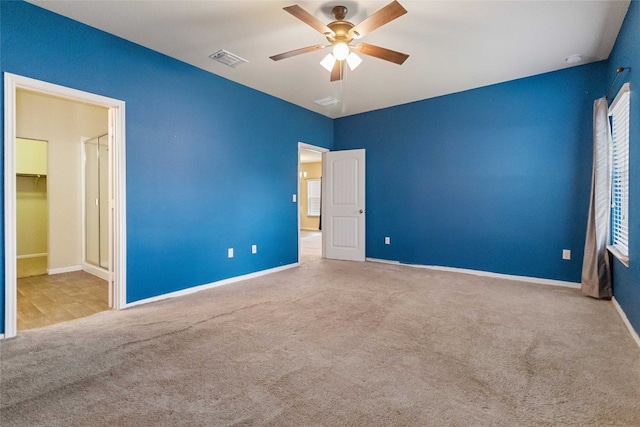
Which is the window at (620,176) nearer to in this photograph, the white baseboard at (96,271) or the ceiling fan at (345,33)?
the ceiling fan at (345,33)

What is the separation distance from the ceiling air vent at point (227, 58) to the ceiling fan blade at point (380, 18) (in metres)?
1.54

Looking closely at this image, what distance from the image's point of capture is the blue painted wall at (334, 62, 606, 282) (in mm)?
3893

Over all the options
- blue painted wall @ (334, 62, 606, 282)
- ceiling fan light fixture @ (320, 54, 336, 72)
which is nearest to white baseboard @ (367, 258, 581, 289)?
blue painted wall @ (334, 62, 606, 282)

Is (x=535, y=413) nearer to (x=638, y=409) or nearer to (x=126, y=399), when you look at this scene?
(x=638, y=409)

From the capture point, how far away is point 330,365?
205 cm

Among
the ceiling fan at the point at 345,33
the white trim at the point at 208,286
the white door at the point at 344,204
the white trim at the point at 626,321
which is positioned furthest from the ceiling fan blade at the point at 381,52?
the white trim at the point at 208,286

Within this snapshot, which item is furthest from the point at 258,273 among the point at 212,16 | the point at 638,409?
the point at 638,409

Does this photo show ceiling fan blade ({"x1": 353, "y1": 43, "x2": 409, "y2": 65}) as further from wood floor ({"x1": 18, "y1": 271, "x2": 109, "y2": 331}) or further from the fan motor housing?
wood floor ({"x1": 18, "y1": 271, "x2": 109, "y2": 331})

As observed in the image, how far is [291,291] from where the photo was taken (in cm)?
377

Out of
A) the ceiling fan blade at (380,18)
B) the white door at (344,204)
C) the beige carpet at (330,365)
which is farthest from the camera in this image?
the white door at (344,204)

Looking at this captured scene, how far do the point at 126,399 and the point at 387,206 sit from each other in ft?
15.1

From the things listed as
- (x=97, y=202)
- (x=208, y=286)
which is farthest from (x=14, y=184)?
(x=97, y=202)

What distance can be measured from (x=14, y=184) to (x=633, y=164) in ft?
16.4

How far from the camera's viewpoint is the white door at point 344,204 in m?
5.77
